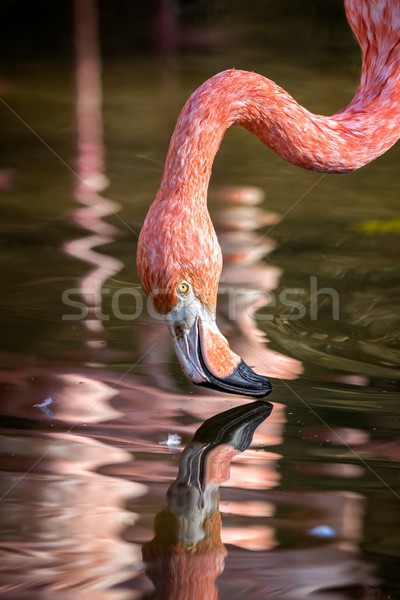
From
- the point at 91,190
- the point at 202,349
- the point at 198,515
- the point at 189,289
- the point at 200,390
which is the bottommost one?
the point at 198,515

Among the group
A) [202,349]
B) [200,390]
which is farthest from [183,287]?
[200,390]

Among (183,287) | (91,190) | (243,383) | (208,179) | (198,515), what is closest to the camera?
(198,515)

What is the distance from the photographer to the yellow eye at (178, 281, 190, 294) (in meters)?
3.73

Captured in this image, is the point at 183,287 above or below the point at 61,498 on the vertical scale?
above

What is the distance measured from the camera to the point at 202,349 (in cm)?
383

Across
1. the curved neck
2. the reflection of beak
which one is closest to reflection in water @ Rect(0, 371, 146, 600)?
the reflection of beak

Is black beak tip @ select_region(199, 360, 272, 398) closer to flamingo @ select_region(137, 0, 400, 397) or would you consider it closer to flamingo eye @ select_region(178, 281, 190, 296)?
flamingo @ select_region(137, 0, 400, 397)

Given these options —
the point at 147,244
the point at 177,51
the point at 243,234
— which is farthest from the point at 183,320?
the point at 177,51

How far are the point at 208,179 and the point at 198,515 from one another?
1149mm

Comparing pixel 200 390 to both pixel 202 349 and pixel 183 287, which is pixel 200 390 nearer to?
pixel 202 349

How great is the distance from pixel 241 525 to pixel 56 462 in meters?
0.71

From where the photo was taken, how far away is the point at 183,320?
12.5 feet

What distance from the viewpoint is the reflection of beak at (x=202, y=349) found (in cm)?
380

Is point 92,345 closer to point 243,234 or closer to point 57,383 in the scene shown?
point 57,383
